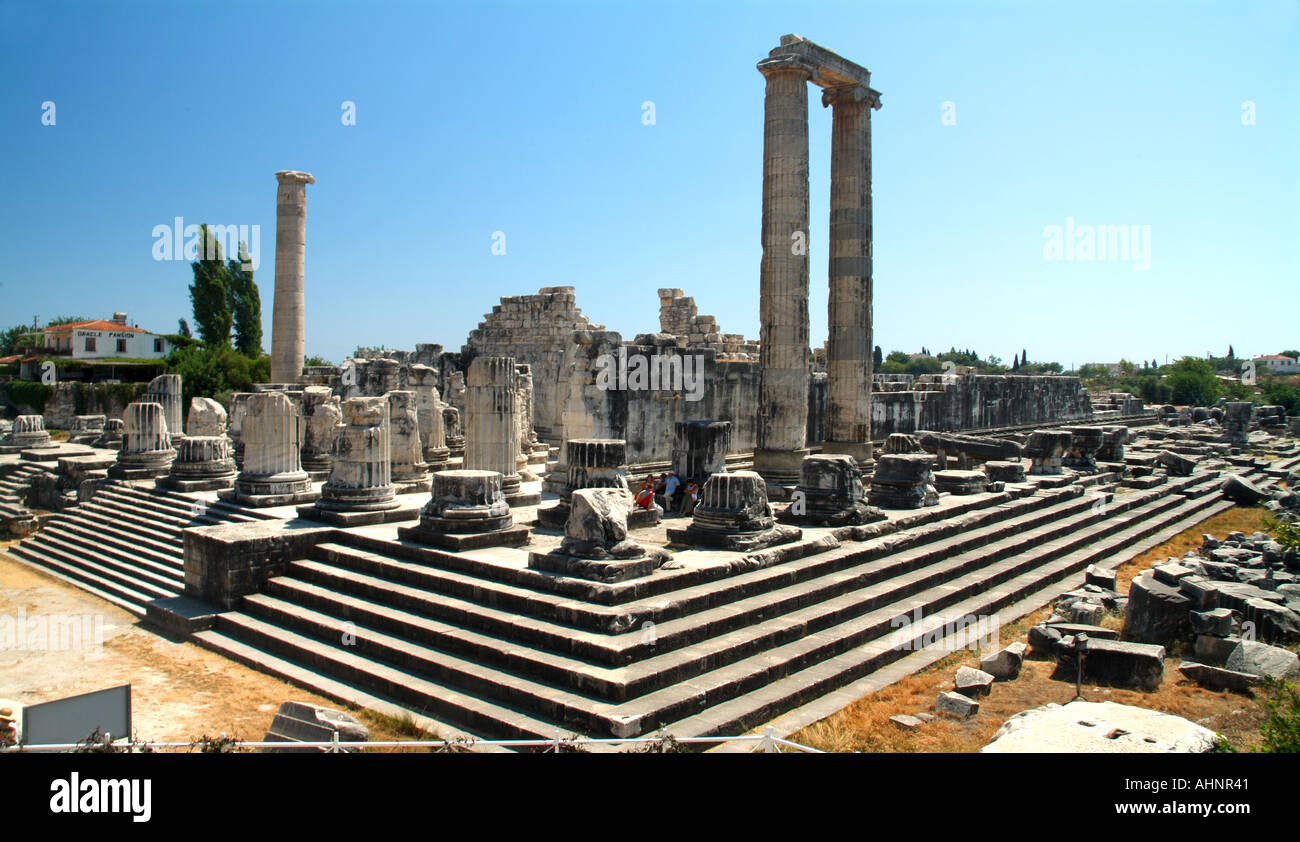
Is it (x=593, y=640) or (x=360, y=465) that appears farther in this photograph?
(x=360, y=465)

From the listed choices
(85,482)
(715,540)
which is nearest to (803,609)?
(715,540)

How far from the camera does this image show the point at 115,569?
12695 millimetres

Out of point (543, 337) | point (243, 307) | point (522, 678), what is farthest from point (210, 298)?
point (522, 678)

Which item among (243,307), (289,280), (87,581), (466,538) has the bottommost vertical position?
(87,581)

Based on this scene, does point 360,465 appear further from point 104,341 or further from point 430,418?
point 104,341

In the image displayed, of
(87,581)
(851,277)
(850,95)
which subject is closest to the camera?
(87,581)

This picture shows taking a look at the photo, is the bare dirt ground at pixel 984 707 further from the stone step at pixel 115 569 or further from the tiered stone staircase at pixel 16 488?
the tiered stone staircase at pixel 16 488

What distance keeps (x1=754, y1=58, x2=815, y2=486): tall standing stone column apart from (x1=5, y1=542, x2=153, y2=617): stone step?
9.79 m

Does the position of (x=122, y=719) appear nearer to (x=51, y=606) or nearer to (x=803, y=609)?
(x=803, y=609)

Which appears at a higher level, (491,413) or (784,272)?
(784,272)

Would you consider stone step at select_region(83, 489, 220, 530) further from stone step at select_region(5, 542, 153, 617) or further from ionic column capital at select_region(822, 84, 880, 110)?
ionic column capital at select_region(822, 84, 880, 110)

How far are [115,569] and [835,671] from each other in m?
10.9
